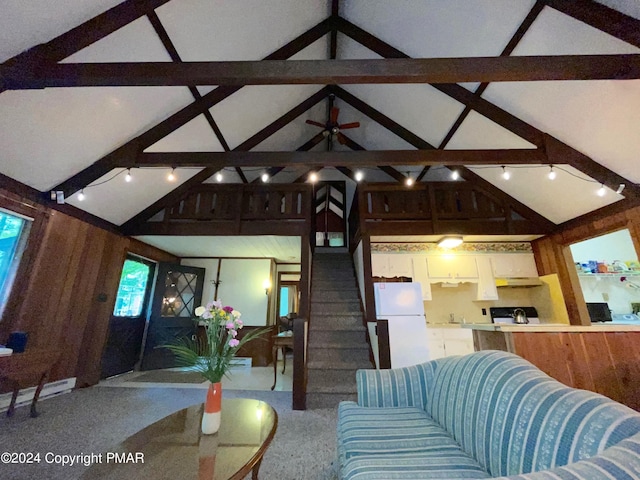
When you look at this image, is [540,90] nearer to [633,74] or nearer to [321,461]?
[633,74]

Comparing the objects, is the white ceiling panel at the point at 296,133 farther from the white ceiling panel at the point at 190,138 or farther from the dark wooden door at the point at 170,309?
the dark wooden door at the point at 170,309

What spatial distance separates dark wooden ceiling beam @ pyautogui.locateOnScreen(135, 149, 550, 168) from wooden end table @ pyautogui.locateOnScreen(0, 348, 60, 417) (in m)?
2.28

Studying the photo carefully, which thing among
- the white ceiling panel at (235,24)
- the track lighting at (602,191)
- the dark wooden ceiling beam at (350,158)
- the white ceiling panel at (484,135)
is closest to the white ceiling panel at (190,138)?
the dark wooden ceiling beam at (350,158)

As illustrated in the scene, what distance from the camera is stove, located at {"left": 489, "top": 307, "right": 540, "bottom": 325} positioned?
188 inches

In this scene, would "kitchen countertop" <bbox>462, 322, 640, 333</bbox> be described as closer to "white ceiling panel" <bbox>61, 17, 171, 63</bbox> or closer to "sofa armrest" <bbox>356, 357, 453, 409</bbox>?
"sofa armrest" <bbox>356, 357, 453, 409</bbox>

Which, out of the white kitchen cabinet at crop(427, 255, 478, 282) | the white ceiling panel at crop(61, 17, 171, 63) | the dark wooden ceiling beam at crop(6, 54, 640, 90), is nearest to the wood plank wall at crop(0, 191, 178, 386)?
the white ceiling panel at crop(61, 17, 171, 63)

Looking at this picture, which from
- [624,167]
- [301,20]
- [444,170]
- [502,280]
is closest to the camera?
[624,167]

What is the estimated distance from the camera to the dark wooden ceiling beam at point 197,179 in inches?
182

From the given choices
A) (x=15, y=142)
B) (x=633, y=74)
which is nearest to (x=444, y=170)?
(x=633, y=74)

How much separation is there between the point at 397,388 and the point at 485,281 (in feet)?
12.5

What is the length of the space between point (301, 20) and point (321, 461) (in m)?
4.93

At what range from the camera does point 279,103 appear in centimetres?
449

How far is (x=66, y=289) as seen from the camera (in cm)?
359

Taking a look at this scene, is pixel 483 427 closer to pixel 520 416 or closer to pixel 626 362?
pixel 520 416
